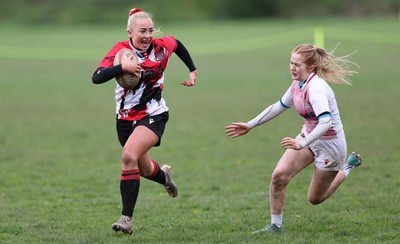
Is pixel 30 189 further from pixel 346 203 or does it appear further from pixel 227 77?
pixel 227 77

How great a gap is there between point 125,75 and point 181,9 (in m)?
53.2

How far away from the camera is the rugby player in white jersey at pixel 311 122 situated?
22.9 feet

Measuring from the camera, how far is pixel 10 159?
12.4 meters

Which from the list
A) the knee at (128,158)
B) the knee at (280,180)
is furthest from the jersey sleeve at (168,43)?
the knee at (280,180)

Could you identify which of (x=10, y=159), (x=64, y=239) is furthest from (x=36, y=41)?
(x=64, y=239)

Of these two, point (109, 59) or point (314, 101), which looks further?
point (109, 59)

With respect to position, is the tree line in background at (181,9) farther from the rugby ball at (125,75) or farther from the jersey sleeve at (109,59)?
the rugby ball at (125,75)

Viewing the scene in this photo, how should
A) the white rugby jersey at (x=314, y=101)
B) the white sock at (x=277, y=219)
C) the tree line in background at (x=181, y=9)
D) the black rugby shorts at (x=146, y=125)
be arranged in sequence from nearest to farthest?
1. the white rugby jersey at (x=314, y=101)
2. the white sock at (x=277, y=219)
3. the black rugby shorts at (x=146, y=125)
4. the tree line in background at (x=181, y=9)

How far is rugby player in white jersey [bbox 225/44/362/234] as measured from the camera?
699 centimetres

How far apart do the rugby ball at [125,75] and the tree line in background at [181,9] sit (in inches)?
1938

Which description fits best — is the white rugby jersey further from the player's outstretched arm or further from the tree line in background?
the tree line in background

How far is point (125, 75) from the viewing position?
23.1 feet

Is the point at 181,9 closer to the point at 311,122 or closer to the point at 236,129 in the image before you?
the point at 236,129

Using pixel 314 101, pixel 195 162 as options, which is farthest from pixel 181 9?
pixel 314 101
